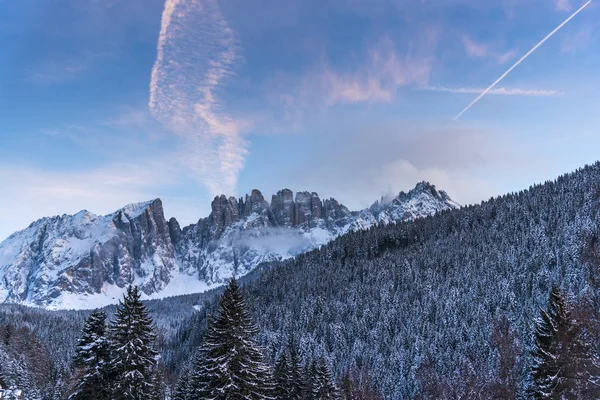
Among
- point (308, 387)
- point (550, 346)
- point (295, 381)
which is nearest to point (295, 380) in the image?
point (295, 381)

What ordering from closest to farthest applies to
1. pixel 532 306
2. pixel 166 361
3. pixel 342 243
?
pixel 532 306, pixel 166 361, pixel 342 243

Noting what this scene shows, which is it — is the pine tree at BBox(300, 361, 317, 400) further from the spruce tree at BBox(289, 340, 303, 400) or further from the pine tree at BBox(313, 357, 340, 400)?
the pine tree at BBox(313, 357, 340, 400)

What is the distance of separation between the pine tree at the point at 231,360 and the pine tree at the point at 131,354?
117 inches

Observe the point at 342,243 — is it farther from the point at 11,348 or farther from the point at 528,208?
the point at 11,348

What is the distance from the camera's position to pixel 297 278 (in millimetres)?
154625

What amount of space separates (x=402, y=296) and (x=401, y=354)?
86.4 feet

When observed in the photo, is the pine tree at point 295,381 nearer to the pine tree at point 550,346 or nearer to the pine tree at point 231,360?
the pine tree at point 231,360

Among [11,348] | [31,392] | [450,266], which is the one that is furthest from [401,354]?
[11,348]

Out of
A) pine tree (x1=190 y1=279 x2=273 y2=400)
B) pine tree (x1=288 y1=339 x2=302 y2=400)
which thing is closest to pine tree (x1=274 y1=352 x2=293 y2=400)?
pine tree (x1=288 y1=339 x2=302 y2=400)

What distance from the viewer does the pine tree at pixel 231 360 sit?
963 inches

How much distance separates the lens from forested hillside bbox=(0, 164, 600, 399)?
88125mm

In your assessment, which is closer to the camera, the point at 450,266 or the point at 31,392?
the point at 31,392

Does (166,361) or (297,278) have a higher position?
(297,278)

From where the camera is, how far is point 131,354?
25.9 metres
